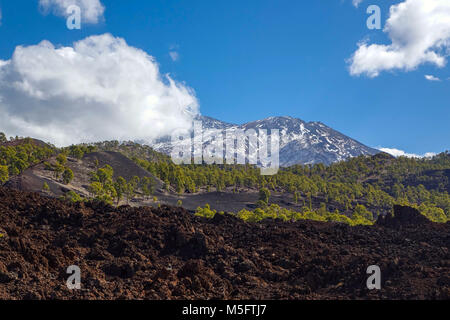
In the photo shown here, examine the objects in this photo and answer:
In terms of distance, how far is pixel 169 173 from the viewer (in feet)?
346

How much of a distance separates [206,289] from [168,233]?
785 centimetres

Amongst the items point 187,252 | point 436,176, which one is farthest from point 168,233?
point 436,176

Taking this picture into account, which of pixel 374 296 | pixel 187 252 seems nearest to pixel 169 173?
pixel 187 252

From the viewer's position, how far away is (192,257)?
21234mm

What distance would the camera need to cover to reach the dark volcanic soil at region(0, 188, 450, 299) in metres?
15.3

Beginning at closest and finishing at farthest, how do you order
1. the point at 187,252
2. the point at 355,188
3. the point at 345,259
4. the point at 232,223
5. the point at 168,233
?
the point at 345,259 → the point at 187,252 → the point at 168,233 → the point at 232,223 → the point at 355,188

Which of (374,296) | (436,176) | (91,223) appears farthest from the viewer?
(436,176)

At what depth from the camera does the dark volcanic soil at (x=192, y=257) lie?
15.3 m

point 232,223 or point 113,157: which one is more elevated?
point 113,157

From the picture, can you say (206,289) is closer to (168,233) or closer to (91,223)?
(168,233)
